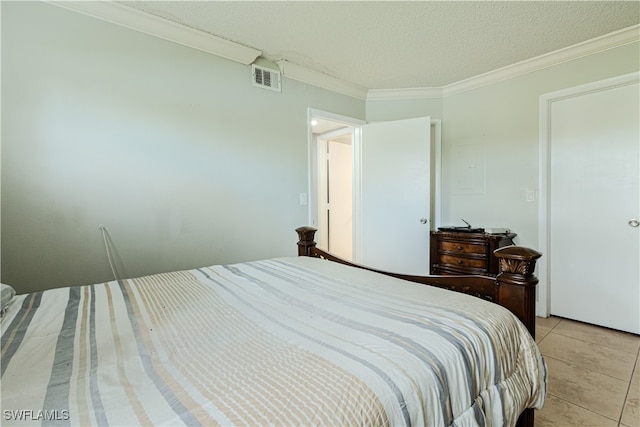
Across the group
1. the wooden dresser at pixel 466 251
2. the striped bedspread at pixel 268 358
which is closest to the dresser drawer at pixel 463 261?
the wooden dresser at pixel 466 251

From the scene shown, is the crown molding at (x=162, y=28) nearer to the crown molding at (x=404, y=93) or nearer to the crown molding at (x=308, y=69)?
the crown molding at (x=308, y=69)

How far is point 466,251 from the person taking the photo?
8.96ft

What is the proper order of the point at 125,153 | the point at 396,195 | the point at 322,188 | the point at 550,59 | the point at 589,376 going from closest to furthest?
the point at 589,376 < the point at 125,153 < the point at 550,59 < the point at 396,195 < the point at 322,188

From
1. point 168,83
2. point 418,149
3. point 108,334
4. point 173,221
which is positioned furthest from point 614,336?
point 168,83

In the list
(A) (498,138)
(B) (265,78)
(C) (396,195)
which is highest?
(B) (265,78)

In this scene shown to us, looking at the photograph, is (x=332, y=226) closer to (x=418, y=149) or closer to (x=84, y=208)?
(x=418, y=149)

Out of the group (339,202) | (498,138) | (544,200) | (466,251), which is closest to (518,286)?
(466,251)

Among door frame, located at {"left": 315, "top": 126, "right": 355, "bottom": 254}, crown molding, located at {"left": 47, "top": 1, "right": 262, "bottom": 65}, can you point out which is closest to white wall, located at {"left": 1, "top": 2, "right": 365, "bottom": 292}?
crown molding, located at {"left": 47, "top": 1, "right": 262, "bottom": 65}

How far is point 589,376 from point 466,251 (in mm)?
1203

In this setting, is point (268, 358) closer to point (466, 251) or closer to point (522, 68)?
point (466, 251)

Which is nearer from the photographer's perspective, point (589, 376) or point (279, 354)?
point (279, 354)

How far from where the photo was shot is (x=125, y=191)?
6.32 ft

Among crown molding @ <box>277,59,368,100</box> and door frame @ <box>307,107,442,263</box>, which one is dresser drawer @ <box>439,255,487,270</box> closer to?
door frame @ <box>307,107,442,263</box>

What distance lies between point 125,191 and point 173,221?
1.19ft
